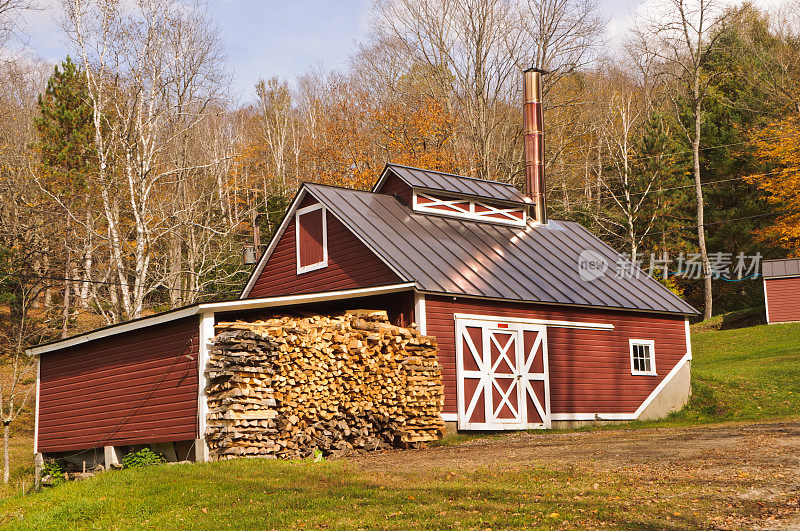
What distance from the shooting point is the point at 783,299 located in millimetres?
38375

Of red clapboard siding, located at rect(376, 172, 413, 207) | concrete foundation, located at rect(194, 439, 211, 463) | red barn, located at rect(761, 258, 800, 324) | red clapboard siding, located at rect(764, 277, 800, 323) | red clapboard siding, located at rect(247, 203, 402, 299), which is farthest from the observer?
red clapboard siding, located at rect(764, 277, 800, 323)

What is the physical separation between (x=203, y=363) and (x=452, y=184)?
9817 mm

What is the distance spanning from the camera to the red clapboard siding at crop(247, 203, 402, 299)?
59.7ft

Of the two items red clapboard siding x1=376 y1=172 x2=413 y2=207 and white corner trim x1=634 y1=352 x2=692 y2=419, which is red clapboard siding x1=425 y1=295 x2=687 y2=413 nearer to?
white corner trim x1=634 y1=352 x2=692 y2=419

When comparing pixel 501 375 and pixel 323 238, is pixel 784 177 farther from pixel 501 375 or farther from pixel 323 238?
pixel 323 238

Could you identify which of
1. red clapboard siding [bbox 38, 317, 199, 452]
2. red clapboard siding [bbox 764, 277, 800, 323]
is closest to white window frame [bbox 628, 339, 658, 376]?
red clapboard siding [bbox 38, 317, 199, 452]

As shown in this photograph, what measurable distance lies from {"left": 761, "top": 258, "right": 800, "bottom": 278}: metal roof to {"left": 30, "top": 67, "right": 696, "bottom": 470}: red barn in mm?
17621

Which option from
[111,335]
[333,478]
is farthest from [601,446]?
[111,335]

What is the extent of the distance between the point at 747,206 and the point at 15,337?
35795 millimetres

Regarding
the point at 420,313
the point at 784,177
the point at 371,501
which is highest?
the point at 784,177

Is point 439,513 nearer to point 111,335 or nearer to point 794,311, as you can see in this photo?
point 111,335

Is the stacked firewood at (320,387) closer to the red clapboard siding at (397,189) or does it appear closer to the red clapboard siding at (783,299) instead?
the red clapboard siding at (397,189)

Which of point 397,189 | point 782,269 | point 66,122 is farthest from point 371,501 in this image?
point 782,269

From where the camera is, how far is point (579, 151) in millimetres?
49188
